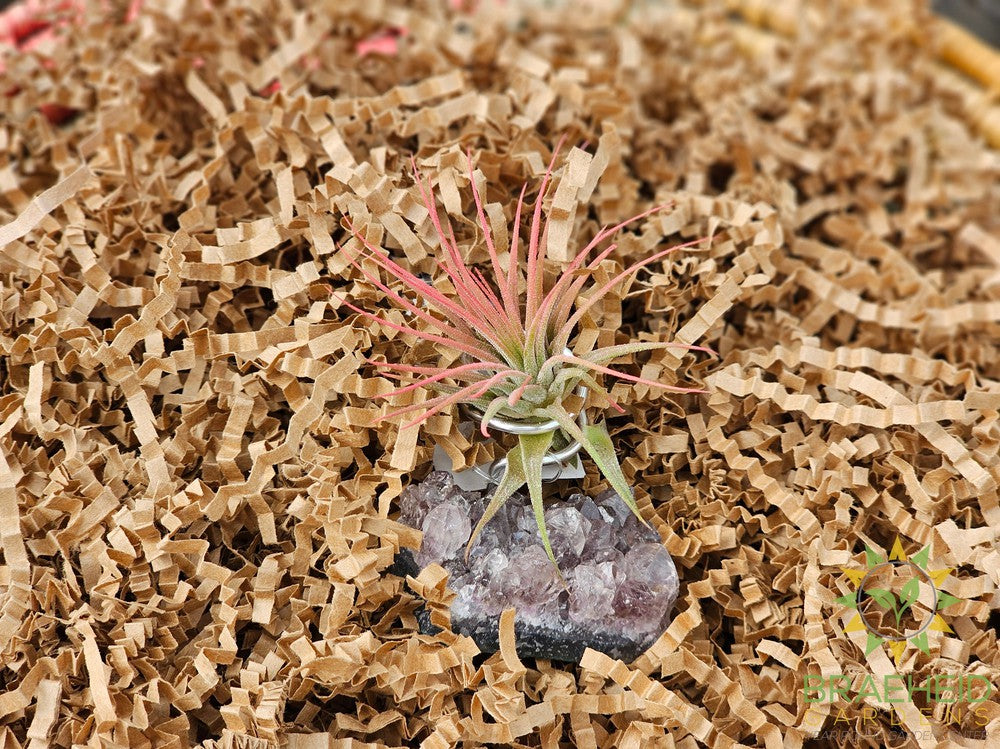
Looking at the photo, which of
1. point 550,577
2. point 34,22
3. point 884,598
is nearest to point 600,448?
point 550,577

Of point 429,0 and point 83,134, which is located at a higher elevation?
point 429,0

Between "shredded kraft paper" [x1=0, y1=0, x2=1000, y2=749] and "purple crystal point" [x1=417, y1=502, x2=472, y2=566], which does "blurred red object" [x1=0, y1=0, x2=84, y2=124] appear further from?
"purple crystal point" [x1=417, y1=502, x2=472, y2=566]

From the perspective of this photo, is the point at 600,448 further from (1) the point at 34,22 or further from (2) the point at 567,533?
(1) the point at 34,22

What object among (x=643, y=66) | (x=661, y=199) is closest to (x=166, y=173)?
(x=661, y=199)

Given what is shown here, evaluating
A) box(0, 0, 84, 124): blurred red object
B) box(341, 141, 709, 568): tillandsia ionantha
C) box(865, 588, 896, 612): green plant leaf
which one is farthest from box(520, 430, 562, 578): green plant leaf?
box(0, 0, 84, 124): blurred red object

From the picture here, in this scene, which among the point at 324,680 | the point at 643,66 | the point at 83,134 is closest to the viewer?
the point at 324,680

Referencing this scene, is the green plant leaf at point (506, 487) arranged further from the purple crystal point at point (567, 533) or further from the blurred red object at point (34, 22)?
the blurred red object at point (34, 22)

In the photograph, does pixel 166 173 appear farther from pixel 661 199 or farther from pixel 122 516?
pixel 661 199
